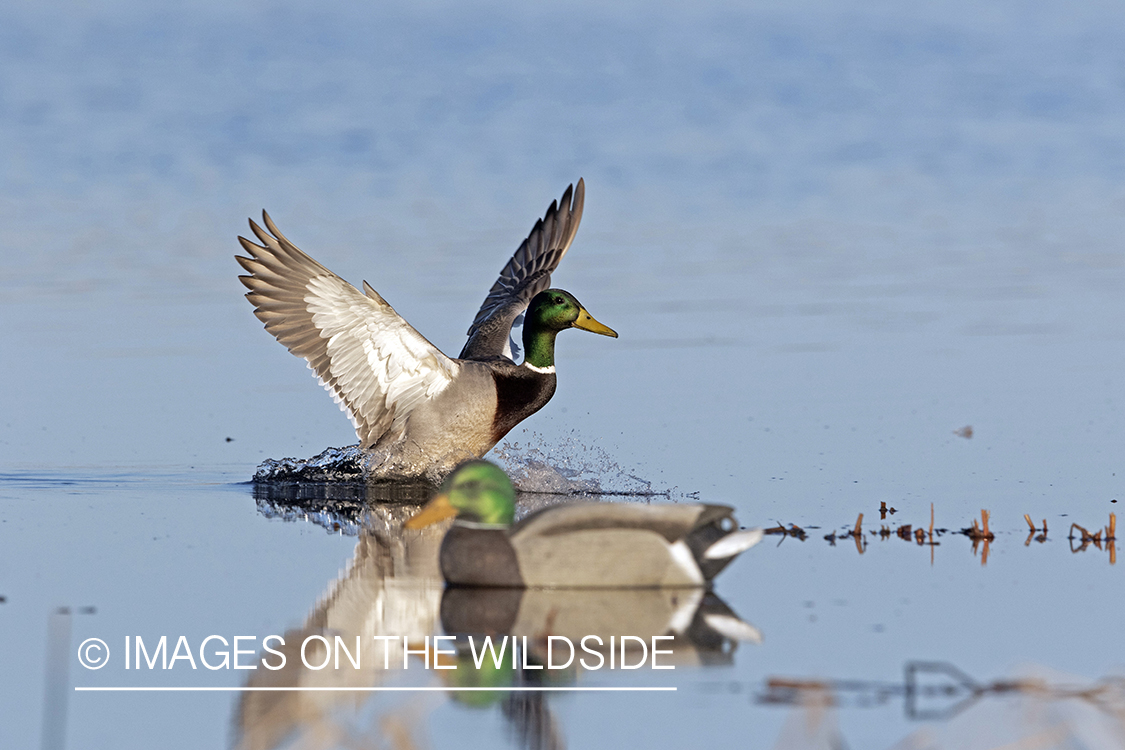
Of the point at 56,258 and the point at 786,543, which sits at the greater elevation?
the point at 56,258

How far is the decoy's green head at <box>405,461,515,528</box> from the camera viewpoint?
5785 mm

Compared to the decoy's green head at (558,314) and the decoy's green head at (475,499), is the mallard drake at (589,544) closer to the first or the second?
the decoy's green head at (475,499)

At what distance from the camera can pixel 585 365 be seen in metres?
11.7

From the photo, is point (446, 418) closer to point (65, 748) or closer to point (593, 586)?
point (593, 586)

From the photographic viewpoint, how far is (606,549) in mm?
5641

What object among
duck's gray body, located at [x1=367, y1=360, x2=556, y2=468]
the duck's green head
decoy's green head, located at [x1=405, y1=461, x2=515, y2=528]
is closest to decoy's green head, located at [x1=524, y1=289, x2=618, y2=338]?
the duck's green head

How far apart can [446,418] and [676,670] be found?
4.49m

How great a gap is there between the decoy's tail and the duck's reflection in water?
0.51 ft

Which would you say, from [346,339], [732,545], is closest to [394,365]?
[346,339]

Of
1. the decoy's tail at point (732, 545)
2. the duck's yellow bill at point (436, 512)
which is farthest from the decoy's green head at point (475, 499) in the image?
the decoy's tail at point (732, 545)

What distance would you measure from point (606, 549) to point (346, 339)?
3.69 m

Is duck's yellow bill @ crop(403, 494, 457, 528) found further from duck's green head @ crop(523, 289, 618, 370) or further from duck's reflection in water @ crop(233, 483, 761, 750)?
duck's green head @ crop(523, 289, 618, 370)

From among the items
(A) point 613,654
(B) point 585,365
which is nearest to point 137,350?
(B) point 585,365

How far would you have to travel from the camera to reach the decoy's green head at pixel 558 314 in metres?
9.51
